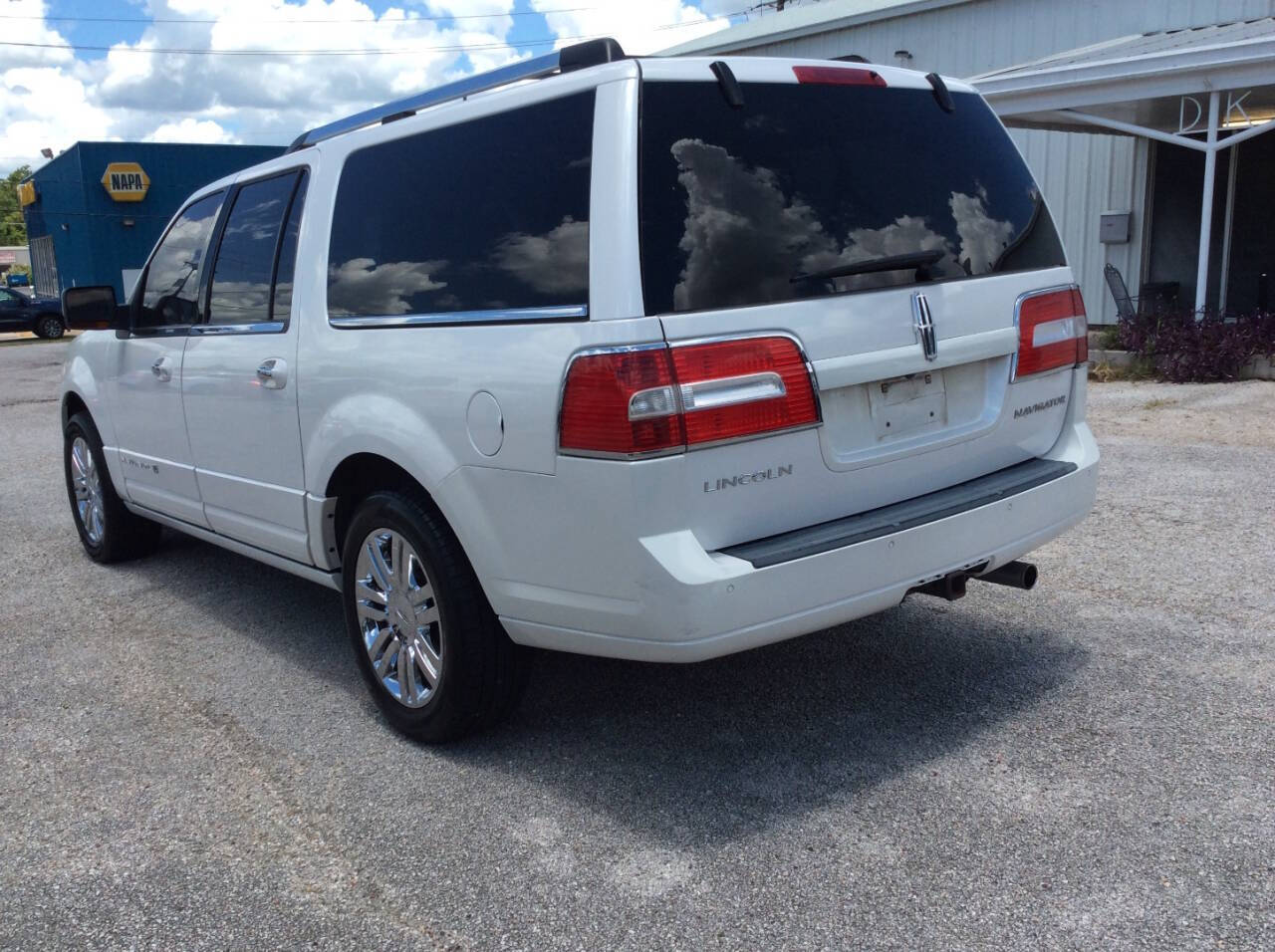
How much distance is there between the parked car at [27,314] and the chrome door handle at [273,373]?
3257cm

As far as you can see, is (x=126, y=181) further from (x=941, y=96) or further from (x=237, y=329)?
(x=941, y=96)

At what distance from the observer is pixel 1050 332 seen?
3891mm

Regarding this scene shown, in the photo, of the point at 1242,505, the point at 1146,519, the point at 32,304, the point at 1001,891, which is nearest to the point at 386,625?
the point at 1001,891

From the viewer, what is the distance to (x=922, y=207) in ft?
11.8

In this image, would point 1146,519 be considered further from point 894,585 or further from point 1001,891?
point 1001,891

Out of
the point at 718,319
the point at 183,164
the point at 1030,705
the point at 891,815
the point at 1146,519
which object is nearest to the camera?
the point at 718,319

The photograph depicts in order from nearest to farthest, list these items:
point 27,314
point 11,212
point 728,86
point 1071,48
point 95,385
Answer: point 728,86, point 95,385, point 1071,48, point 27,314, point 11,212

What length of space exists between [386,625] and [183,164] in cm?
3929

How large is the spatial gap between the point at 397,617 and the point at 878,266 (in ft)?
6.11

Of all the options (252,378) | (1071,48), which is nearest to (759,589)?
(252,378)

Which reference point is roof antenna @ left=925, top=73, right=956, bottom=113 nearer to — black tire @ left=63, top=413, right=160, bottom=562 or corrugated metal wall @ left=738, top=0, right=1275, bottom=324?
black tire @ left=63, top=413, right=160, bottom=562

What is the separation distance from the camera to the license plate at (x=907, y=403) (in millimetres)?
3391

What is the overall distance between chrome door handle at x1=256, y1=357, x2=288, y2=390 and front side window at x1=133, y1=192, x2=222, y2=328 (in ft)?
2.77

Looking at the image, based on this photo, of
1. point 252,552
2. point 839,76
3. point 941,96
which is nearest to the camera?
point 839,76
